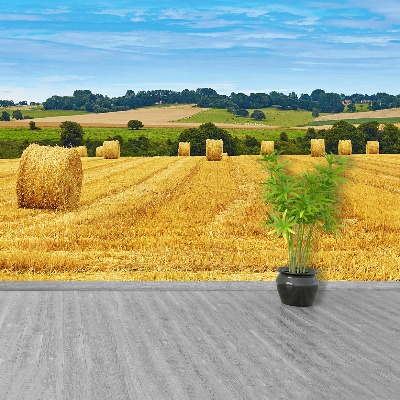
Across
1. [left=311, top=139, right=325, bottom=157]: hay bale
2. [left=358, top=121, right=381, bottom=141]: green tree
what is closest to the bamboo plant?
[left=311, top=139, right=325, bottom=157]: hay bale

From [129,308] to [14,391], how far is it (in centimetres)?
277

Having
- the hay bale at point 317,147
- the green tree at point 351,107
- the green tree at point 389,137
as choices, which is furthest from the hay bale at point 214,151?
the green tree at point 351,107

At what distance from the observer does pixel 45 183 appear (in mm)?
19312

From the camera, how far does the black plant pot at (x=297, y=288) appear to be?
26.5ft

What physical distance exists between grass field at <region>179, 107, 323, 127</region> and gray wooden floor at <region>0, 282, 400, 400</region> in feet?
323

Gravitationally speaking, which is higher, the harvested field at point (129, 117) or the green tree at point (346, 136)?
the harvested field at point (129, 117)

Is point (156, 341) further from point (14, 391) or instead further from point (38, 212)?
point (38, 212)

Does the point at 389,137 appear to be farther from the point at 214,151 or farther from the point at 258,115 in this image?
the point at 258,115

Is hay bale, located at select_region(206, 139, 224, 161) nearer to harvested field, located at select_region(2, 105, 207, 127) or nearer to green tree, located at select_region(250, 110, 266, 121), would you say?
harvested field, located at select_region(2, 105, 207, 127)

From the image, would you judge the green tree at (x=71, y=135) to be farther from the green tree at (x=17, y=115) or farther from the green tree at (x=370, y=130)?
the green tree at (x=17, y=115)

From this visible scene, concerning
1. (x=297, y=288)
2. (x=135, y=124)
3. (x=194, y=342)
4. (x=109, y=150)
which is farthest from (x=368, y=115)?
(x=194, y=342)

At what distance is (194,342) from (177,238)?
7497 mm

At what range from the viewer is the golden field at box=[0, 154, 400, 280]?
11102 millimetres

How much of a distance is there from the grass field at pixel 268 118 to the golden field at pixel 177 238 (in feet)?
282
